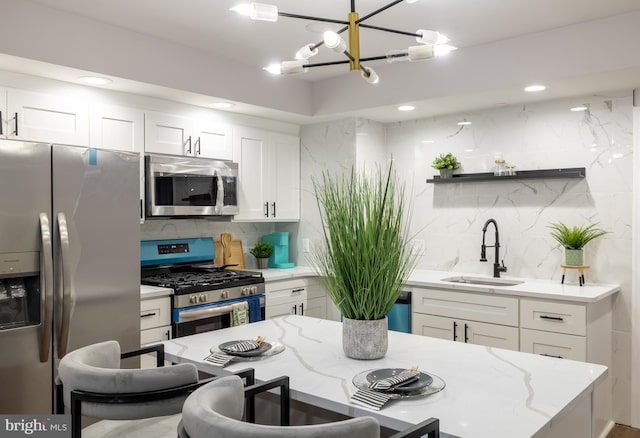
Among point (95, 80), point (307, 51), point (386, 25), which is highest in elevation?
point (386, 25)

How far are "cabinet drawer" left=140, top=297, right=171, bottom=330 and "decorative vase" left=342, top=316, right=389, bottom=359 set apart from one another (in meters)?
1.77

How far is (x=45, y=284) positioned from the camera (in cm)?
259

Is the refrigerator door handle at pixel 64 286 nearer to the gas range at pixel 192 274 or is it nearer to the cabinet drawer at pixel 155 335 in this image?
the cabinet drawer at pixel 155 335

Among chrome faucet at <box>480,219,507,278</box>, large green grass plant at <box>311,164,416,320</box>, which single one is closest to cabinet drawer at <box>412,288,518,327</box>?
chrome faucet at <box>480,219,507,278</box>

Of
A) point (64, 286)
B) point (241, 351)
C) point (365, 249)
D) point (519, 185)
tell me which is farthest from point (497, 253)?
point (64, 286)

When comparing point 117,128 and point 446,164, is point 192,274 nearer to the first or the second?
point 117,128

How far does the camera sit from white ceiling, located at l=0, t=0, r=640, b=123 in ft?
9.53

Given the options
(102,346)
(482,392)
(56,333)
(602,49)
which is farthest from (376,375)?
(602,49)

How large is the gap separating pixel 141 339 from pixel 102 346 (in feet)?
4.89

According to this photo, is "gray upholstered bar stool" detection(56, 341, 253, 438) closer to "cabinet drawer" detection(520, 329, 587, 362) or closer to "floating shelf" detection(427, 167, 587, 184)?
"cabinet drawer" detection(520, 329, 587, 362)

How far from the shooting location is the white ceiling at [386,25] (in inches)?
114

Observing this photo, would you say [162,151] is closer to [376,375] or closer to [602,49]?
[376,375]

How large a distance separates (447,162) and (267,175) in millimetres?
1494

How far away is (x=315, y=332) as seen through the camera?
2402 mm
